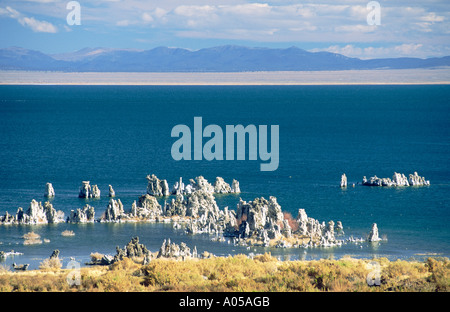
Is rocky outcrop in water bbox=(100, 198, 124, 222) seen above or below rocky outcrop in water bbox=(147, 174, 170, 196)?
below

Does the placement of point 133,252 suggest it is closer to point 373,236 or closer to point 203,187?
point 373,236

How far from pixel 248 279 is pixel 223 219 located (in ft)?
90.1

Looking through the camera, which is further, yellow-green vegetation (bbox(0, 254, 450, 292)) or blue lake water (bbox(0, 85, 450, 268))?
blue lake water (bbox(0, 85, 450, 268))

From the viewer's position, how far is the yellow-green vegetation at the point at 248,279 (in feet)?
81.6

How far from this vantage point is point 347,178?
257ft

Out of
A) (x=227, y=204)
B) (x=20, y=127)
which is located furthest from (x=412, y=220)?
(x=20, y=127)

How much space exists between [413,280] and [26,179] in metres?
58.2

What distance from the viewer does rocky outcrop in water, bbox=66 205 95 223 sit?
179 ft

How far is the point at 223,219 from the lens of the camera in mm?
53969

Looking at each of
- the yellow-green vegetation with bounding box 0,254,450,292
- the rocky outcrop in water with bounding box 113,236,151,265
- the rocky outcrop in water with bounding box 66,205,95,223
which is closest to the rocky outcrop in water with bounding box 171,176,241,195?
the rocky outcrop in water with bounding box 66,205,95,223

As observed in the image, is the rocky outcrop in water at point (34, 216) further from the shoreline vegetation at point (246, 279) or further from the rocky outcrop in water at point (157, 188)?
the shoreline vegetation at point (246, 279)

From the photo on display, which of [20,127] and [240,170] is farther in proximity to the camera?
[20,127]

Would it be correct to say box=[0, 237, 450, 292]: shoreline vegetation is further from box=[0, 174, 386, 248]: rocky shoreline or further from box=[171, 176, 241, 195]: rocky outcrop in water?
box=[171, 176, 241, 195]: rocky outcrop in water
